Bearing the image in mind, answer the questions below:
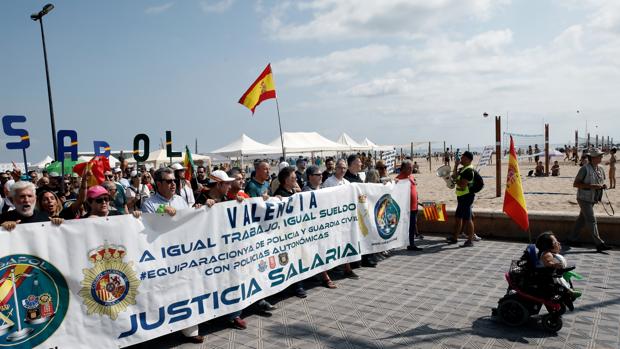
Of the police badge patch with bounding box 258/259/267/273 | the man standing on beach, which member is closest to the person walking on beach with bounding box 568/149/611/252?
the man standing on beach

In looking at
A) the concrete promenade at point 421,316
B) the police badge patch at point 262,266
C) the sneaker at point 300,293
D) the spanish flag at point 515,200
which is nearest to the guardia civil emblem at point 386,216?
the concrete promenade at point 421,316

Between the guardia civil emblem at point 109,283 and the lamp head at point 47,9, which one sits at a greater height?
the lamp head at point 47,9

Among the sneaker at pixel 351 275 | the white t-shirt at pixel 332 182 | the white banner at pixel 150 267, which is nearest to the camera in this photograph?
the white banner at pixel 150 267

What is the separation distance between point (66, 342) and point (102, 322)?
30 centimetres

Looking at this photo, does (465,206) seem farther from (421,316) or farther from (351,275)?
(421,316)

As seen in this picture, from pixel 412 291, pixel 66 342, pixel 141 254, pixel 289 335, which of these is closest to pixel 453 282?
pixel 412 291

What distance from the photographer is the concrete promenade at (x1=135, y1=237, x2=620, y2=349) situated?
4039mm

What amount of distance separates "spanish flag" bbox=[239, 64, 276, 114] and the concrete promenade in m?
6.19

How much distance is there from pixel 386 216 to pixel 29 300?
5.14 meters

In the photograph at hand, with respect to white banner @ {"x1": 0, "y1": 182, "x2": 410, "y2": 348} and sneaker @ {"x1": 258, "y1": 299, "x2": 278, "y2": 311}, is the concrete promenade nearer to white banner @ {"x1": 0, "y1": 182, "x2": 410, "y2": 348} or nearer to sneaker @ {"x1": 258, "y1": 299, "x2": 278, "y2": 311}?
sneaker @ {"x1": 258, "y1": 299, "x2": 278, "y2": 311}

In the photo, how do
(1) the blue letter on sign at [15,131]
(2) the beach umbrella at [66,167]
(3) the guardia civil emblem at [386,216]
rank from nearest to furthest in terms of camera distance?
(3) the guardia civil emblem at [386,216], (1) the blue letter on sign at [15,131], (2) the beach umbrella at [66,167]

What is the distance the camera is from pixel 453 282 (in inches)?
229

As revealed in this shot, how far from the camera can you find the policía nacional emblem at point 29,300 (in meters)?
3.16

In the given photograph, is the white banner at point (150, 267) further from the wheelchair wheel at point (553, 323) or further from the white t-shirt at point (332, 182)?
the wheelchair wheel at point (553, 323)
